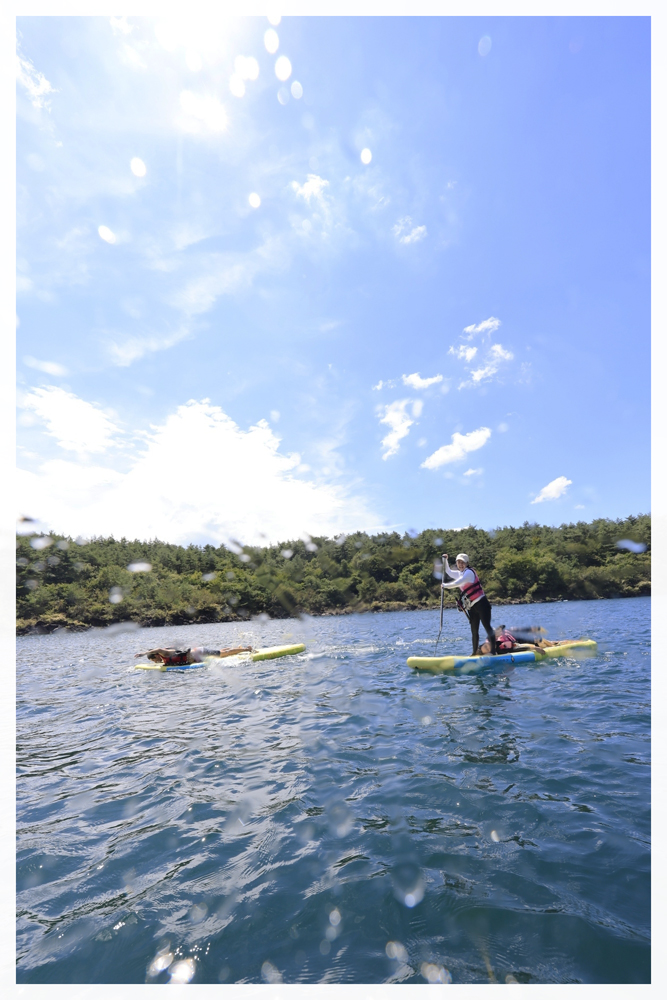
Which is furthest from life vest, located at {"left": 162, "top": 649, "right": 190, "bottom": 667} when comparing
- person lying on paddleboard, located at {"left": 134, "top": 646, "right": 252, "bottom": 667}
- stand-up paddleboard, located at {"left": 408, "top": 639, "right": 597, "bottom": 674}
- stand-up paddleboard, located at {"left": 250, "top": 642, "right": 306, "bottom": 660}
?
stand-up paddleboard, located at {"left": 408, "top": 639, "right": 597, "bottom": 674}

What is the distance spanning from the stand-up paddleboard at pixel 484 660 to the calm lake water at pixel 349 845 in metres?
2.41

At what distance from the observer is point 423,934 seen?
121 inches

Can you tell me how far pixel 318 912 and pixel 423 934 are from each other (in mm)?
833

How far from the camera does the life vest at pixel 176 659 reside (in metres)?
16.5

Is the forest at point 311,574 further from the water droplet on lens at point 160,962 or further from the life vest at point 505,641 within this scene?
the water droplet on lens at point 160,962

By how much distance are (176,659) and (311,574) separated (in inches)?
2767

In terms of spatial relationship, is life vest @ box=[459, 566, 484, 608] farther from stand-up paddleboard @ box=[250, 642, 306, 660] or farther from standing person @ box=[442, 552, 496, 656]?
stand-up paddleboard @ box=[250, 642, 306, 660]

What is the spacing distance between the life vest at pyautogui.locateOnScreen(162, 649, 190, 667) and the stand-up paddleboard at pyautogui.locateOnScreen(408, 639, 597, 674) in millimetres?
9197

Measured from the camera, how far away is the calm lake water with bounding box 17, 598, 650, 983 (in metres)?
2.97

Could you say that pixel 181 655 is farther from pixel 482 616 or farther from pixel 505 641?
pixel 505 641

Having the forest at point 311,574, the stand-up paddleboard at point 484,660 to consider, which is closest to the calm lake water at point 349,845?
the stand-up paddleboard at point 484,660

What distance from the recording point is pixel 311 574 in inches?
3393

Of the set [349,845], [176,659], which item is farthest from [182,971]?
[176,659]

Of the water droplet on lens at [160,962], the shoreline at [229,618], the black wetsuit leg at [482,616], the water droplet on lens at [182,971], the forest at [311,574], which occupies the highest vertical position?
the black wetsuit leg at [482,616]
